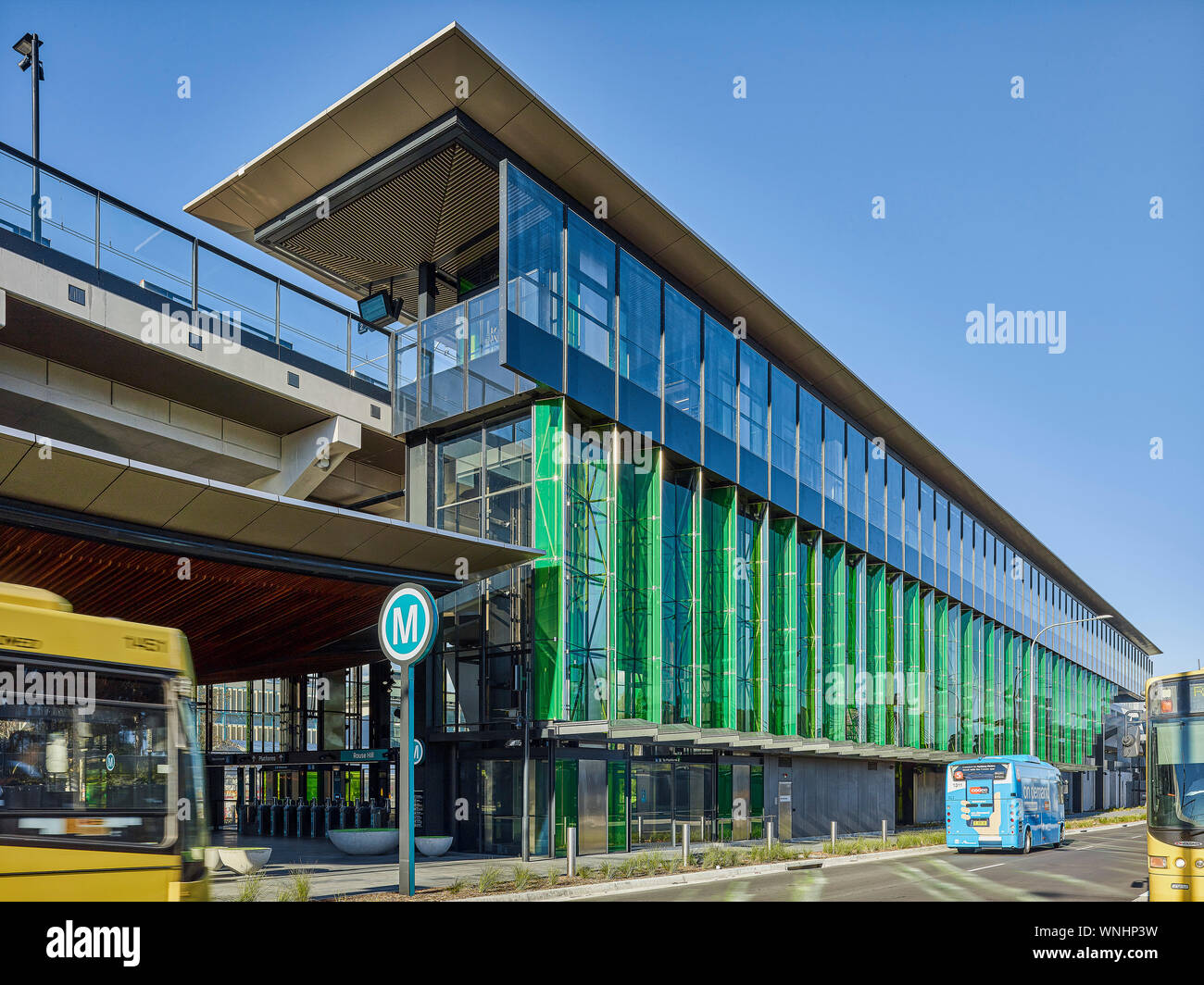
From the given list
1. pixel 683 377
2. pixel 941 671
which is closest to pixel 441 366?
pixel 683 377

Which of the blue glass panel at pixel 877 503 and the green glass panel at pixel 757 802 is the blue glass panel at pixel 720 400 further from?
the blue glass panel at pixel 877 503

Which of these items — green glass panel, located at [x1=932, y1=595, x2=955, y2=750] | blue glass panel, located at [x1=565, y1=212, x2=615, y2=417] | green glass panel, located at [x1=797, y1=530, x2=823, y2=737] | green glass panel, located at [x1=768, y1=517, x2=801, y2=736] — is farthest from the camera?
green glass panel, located at [x1=932, y1=595, x2=955, y2=750]

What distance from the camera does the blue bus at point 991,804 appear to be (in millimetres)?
29703

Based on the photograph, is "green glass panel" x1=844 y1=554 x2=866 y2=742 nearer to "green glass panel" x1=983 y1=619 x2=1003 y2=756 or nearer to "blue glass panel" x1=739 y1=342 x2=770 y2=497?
"blue glass panel" x1=739 y1=342 x2=770 y2=497

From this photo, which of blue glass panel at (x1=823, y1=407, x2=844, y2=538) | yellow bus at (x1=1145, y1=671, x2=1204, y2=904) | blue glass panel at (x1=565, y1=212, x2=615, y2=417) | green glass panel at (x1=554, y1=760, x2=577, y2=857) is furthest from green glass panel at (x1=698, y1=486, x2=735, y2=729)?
yellow bus at (x1=1145, y1=671, x2=1204, y2=904)

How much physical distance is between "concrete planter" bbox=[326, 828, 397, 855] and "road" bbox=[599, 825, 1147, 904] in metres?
7.53

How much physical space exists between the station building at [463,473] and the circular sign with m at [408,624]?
15.8 ft

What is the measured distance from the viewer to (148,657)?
1005 cm

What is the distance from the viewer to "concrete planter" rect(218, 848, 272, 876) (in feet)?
58.3

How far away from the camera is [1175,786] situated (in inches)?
442

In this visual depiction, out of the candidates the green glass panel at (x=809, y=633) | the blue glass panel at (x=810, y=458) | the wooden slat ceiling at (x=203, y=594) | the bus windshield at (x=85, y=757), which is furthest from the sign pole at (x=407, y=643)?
the blue glass panel at (x=810, y=458)

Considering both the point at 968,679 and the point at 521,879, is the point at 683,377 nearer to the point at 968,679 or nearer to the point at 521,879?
the point at 521,879

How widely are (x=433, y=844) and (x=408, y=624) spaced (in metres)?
11.3
